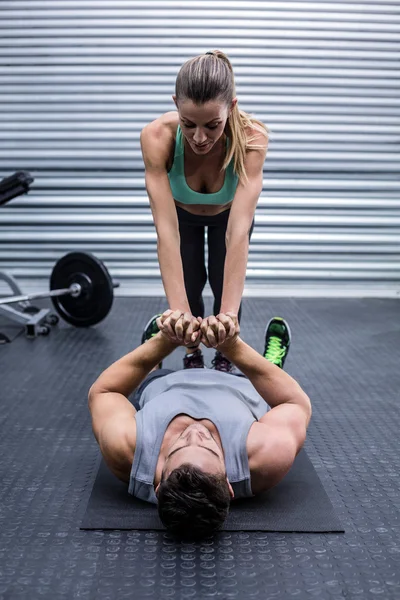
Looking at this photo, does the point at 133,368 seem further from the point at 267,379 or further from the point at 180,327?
the point at 267,379

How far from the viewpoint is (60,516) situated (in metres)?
1.61

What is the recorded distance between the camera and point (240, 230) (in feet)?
6.60

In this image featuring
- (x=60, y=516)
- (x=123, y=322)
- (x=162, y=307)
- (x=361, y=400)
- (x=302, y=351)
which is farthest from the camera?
(x=162, y=307)

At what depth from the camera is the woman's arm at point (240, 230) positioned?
199 centimetres

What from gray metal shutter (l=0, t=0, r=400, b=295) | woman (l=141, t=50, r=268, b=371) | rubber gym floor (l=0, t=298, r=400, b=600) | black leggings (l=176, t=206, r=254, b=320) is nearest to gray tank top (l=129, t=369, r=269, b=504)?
rubber gym floor (l=0, t=298, r=400, b=600)

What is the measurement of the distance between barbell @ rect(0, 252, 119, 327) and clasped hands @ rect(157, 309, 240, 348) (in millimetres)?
1851

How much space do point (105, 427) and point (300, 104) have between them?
11.4 ft

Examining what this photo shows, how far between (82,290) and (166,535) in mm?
2214

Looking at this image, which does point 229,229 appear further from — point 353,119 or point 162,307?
point 353,119

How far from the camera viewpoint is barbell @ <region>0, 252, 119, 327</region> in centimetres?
353

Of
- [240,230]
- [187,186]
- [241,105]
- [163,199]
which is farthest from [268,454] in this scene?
[241,105]

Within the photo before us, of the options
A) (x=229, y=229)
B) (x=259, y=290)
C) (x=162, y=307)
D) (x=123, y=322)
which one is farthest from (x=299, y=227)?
(x=229, y=229)

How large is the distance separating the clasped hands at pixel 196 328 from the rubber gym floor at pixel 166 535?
47 centimetres

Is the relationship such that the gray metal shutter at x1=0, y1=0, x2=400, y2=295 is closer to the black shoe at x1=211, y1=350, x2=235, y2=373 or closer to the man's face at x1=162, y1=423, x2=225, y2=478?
the black shoe at x1=211, y1=350, x2=235, y2=373
